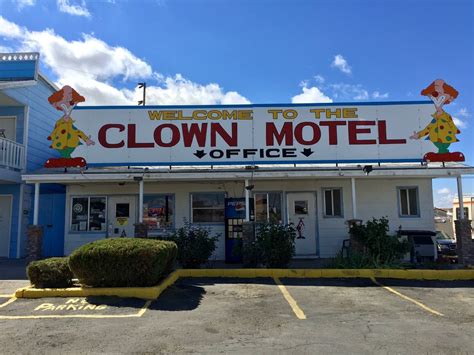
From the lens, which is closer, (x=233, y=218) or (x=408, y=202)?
(x=233, y=218)

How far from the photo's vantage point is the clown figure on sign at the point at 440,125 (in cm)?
1401

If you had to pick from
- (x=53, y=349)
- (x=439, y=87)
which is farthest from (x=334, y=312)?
(x=439, y=87)

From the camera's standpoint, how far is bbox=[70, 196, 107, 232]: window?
50.1 feet

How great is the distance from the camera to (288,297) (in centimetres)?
885

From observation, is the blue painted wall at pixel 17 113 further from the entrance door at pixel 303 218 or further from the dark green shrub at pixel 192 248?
the entrance door at pixel 303 218

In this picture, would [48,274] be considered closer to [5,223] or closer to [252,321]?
[252,321]

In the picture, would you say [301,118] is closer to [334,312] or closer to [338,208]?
[338,208]

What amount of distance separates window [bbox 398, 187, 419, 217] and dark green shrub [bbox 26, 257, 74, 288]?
1125cm

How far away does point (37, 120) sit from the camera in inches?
671

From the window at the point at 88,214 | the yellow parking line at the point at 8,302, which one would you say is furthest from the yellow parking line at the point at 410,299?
the window at the point at 88,214

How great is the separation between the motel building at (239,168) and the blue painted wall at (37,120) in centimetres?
259

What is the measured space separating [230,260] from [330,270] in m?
4.09

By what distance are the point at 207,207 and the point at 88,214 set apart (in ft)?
14.2

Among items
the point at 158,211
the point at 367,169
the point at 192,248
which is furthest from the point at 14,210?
the point at 367,169
